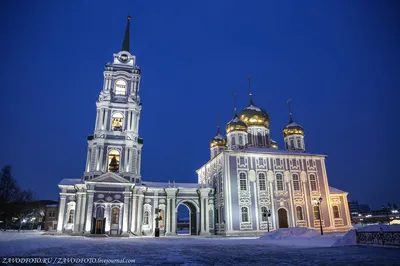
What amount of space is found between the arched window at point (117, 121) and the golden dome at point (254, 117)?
60.8 feet

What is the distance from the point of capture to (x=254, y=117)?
4231 cm

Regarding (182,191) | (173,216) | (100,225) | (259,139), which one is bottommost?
(100,225)

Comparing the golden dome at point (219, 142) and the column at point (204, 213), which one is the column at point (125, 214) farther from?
the golden dome at point (219, 142)

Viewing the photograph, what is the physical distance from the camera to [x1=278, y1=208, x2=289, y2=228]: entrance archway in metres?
34.5

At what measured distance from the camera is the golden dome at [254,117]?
139ft

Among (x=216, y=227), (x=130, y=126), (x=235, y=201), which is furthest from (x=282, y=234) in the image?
(x=130, y=126)

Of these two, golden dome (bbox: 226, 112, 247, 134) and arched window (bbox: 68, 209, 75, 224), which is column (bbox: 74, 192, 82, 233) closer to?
arched window (bbox: 68, 209, 75, 224)

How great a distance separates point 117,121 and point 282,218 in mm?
25245

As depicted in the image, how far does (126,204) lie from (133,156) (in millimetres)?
6528

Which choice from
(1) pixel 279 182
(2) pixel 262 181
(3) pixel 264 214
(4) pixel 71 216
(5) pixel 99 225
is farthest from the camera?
(1) pixel 279 182

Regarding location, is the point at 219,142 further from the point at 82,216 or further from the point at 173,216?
the point at 82,216

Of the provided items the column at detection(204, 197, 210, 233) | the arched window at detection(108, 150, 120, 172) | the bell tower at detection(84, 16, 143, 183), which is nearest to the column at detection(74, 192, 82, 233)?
the bell tower at detection(84, 16, 143, 183)

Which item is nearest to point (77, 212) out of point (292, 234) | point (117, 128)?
point (117, 128)

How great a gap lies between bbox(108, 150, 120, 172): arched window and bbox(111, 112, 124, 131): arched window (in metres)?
3.31
